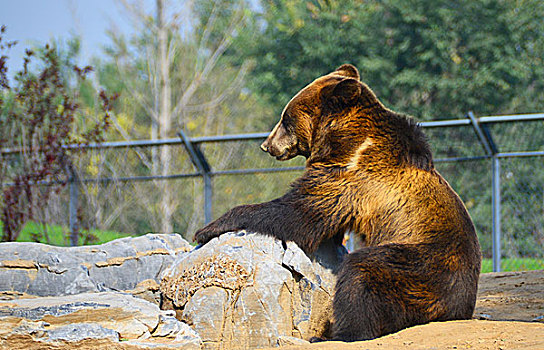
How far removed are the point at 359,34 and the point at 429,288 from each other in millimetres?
19420

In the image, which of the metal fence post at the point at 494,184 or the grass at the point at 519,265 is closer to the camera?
the metal fence post at the point at 494,184

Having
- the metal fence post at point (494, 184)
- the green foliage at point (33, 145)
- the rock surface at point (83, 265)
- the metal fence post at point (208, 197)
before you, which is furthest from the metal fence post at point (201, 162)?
the metal fence post at point (494, 184)

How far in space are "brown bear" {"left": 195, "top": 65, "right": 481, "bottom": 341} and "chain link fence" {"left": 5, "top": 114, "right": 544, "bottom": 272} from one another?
362 cm

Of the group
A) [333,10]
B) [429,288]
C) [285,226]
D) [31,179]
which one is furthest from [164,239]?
[333,10]

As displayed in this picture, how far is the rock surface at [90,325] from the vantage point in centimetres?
321

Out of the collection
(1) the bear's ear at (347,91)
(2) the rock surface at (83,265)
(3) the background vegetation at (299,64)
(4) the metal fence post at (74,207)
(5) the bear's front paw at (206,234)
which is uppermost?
(3) the background vegetation at (299,64)

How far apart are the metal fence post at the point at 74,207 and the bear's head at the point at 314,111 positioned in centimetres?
563

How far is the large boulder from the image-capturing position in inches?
150

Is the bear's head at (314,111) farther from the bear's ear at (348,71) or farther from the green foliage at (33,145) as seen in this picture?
the green foliage at (33,145)

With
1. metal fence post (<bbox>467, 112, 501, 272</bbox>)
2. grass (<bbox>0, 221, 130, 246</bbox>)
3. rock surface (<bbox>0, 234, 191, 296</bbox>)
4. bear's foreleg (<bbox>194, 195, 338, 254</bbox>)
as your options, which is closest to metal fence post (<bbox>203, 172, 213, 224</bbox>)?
grass (<bbox>0, 221, 130, 246</bbox>)

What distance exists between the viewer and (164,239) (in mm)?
5281

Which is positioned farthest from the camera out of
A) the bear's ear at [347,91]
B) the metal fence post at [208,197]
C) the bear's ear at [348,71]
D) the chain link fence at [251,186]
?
the metal fence post at [208,197]

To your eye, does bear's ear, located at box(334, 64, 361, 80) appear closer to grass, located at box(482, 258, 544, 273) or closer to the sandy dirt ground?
the sandy dirt ground

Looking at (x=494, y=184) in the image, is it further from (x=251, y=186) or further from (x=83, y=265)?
(x=83, y=265)
